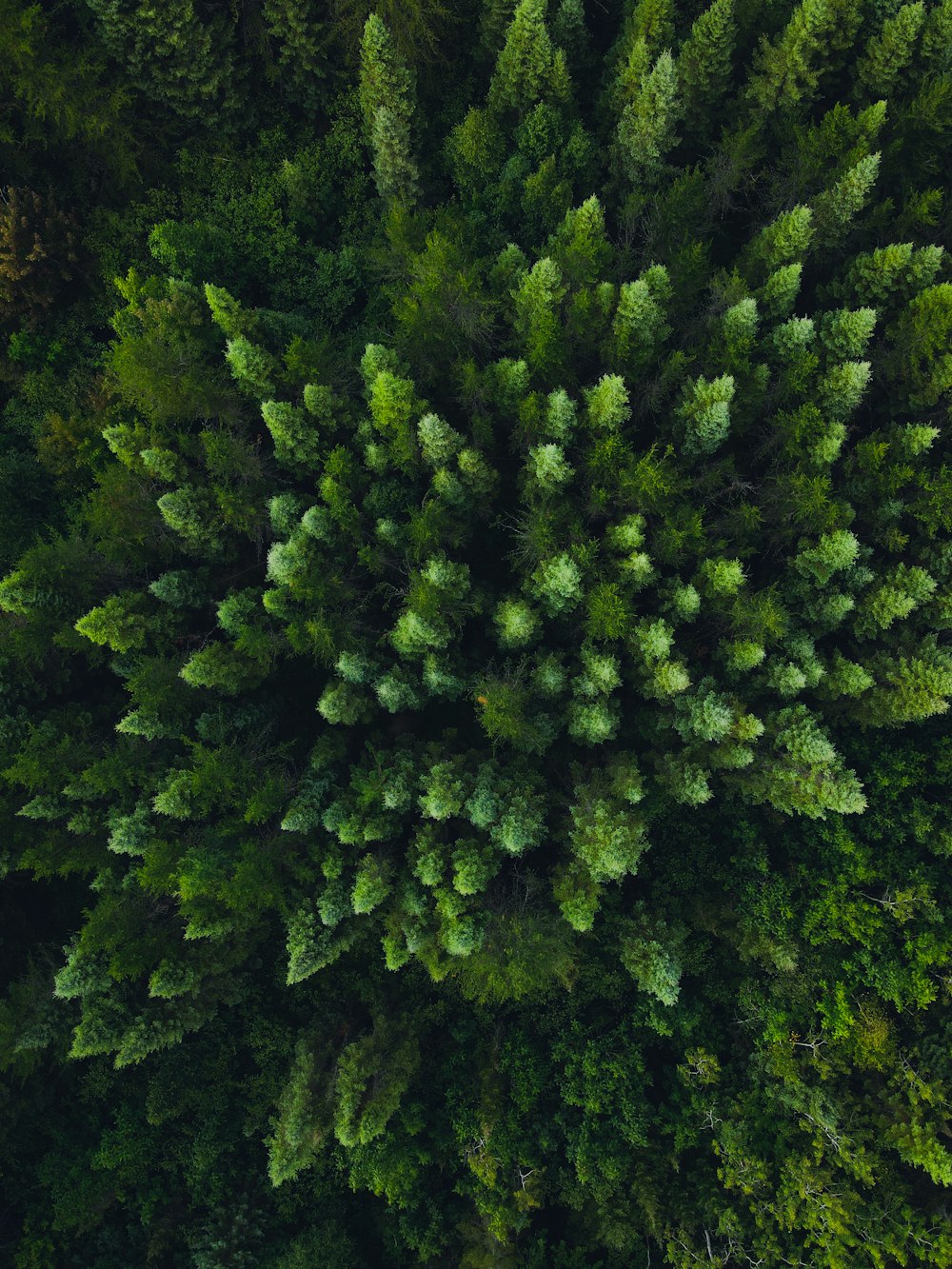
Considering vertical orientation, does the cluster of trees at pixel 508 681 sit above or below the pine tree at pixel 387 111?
below

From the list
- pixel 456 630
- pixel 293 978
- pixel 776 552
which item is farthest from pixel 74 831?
pixel 776 552

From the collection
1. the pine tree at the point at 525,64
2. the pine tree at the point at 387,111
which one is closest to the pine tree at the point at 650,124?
the pine tree at the point at 525,64

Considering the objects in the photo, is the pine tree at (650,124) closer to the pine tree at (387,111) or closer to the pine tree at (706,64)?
the pine tree at (706,64)

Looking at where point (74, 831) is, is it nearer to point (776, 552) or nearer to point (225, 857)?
point (225, 857)

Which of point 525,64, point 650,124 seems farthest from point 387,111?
point 650,124

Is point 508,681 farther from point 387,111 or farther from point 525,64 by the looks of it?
point 525,64

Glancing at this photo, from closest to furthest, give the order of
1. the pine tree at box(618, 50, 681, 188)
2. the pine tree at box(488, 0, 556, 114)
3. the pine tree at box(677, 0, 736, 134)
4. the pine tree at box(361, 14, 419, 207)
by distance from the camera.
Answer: the pine tree at box(618, 50, 681, 188) < the pine tree at box(677, 0, 736, 134) < the pine tree at box(488, 0, 556, 114) < the pine tree at box(361, 14, 419, 207)

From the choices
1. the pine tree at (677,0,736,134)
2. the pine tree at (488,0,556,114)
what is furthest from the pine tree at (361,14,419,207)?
the pine tree at (677,0,736,134)

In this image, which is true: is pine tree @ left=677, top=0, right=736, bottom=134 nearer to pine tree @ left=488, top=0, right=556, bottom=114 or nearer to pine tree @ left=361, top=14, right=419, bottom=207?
pine tree @ left=488, top=0, right=556, bottom=114
